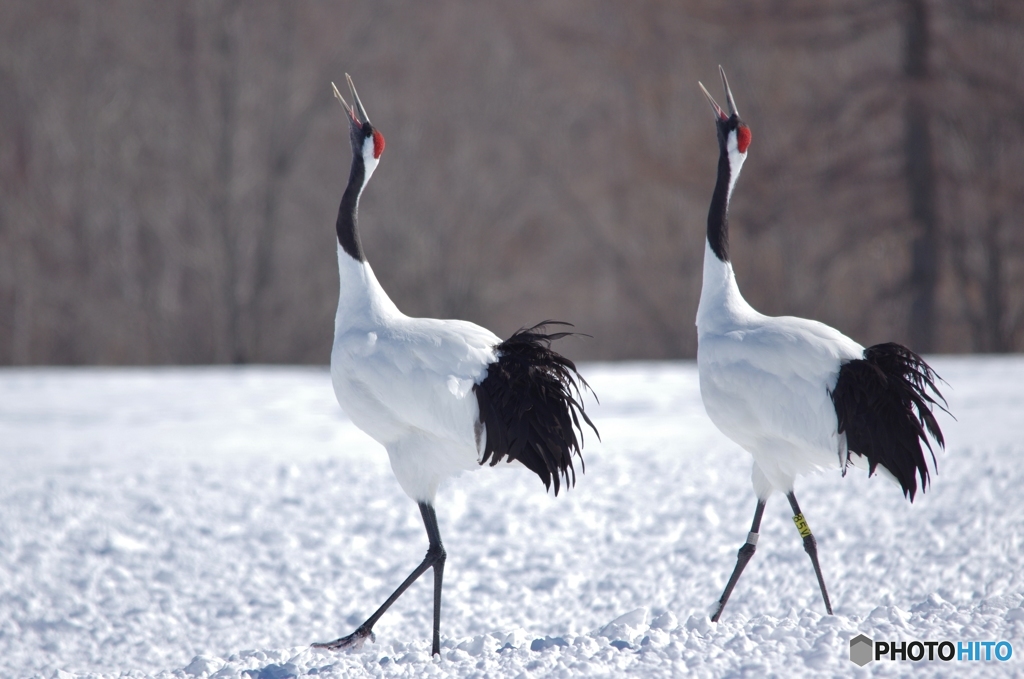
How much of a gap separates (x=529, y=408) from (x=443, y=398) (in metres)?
0.33

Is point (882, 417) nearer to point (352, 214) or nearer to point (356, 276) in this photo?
point (356, 276)

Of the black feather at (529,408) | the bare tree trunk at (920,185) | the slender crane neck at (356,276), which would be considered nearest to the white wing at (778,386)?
the black feather at (529,408)

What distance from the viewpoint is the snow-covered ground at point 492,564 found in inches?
150

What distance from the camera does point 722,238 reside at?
461 centimetres

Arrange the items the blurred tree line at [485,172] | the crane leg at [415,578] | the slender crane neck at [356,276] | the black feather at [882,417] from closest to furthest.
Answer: the black feather at [882,417]
the crane leg at [415,578]
the slender crane neck at [356,276]
the blurred tree line at [485,172]

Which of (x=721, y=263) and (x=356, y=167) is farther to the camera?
(x=356, y=167)

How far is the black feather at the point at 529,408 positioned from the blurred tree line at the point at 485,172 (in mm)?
12233

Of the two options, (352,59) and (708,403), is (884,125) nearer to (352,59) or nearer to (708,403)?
(352,59)

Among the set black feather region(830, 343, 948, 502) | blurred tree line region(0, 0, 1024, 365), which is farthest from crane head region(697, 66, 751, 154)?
blurred tree line region(0, 0, 1024, 365)

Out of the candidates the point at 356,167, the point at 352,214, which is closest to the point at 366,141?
the point at 356,167

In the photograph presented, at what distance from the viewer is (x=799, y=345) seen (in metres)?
4.20

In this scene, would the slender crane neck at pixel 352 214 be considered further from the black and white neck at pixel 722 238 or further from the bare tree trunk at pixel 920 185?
the bare tree trunk at pixel 920 185

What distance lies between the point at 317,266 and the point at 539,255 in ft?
14.9

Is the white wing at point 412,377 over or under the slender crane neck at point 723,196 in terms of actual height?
under
